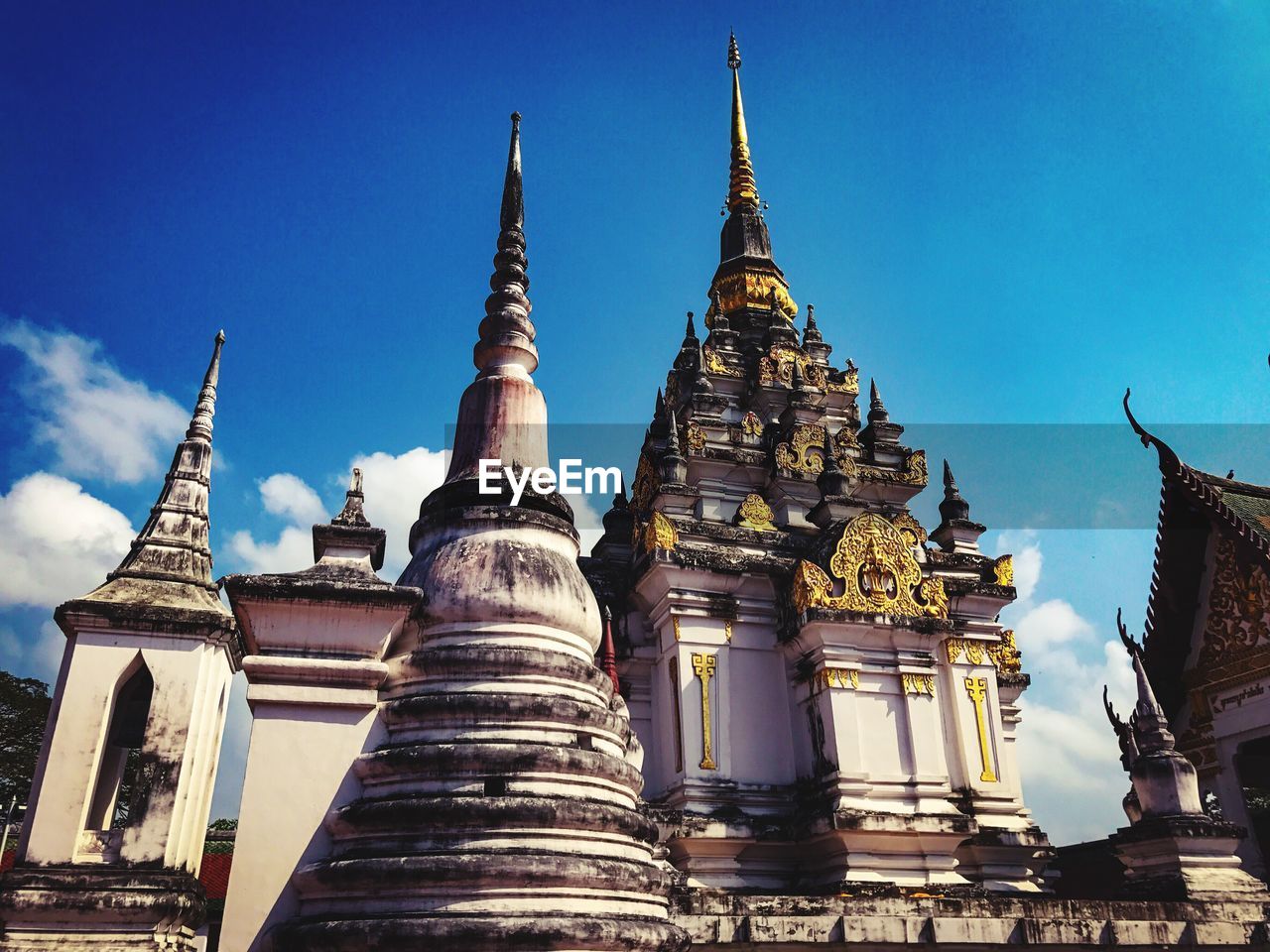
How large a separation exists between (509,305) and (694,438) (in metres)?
8.30

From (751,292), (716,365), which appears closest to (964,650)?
(716,365)

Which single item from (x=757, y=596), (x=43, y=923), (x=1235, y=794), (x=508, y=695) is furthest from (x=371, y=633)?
(x=1235, y=794)

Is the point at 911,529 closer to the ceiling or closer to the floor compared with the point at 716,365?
closer to the floor

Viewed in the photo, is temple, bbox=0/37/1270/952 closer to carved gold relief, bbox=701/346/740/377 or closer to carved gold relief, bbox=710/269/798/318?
carved gold relief, bbox=701/346/740/377

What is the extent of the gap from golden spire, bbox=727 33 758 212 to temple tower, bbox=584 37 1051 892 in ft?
25.6

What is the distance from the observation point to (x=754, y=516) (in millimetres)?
16422

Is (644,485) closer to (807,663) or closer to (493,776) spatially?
(807,663)

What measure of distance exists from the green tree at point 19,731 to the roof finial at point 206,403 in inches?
894

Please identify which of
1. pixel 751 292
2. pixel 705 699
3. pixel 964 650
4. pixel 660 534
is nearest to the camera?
pixel 705 699

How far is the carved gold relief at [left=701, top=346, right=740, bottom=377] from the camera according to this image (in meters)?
19.1

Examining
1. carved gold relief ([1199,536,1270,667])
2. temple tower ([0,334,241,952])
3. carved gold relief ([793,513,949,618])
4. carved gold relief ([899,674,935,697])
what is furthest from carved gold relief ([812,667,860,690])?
temple tower ([0,334,241,952])

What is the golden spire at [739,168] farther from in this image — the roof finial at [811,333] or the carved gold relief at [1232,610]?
the carved gold relief at [1232,610]

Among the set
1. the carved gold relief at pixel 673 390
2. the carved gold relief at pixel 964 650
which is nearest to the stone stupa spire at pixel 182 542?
the carved gold relief at pixel 673 390

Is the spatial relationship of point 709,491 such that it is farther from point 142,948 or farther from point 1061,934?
point 142,948
